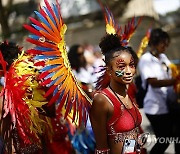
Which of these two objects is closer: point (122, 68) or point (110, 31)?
point (122, 68)

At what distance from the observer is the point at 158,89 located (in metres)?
4.57

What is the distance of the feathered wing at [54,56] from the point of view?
2.90 meters

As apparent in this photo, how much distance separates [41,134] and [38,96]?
386 millimetres

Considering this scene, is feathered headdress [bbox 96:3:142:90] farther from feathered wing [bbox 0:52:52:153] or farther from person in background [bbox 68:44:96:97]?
person in background [bbox 68:44:96:97]

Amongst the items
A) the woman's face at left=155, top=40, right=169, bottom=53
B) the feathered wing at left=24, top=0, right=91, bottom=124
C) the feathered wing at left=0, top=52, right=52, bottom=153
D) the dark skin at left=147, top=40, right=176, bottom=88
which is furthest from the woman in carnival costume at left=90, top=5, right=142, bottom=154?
the woman's face at left=155, top=40, right=169, bottom=53

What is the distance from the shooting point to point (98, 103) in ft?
9.17

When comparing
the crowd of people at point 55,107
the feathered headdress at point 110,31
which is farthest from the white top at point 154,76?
the crowd of people at point 55,107

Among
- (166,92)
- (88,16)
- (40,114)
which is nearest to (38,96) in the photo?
(40,114)

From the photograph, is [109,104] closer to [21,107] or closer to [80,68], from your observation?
[21,107]

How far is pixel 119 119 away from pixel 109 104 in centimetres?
13

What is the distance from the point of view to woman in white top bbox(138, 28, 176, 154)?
4.45 meters

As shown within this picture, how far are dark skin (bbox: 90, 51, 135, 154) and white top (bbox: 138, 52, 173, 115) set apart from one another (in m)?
1.47

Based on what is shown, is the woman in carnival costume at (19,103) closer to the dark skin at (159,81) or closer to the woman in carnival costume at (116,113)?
the woman in carnival costume at (116,113)

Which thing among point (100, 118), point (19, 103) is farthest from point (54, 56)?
point (100, 118)
